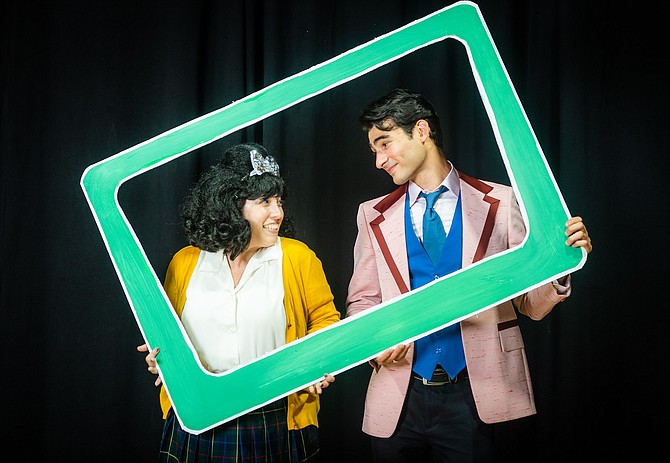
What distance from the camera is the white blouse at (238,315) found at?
5.90ft

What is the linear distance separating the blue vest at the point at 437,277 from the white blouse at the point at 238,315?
0.35m

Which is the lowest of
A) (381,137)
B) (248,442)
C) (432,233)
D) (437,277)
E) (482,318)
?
(248,442)

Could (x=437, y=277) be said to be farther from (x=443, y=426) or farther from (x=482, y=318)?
(x=443, y=426)

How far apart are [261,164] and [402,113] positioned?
41cm

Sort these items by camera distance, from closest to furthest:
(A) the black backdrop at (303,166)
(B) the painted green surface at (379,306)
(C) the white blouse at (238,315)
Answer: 1. (B) the painted green surface at (379,306)
2. (C) the white blouse at (238,315)
3. (A) the black backdrop at (303,166)

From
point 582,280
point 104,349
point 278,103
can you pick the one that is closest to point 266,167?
point 278,103

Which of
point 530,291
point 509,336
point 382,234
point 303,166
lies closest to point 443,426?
point 509,336

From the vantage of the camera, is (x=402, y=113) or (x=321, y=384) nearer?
(x=321, y=384)

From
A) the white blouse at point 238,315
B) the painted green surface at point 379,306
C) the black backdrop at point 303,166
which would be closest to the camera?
the painted green surface at point 379,306

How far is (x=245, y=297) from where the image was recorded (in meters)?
1.82

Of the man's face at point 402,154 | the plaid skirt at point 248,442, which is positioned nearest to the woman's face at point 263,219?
the man's face at point 402,154

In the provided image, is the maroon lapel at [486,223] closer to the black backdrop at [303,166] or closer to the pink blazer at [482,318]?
the pink blazer at [482,318]

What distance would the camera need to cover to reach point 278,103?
73.2 inches

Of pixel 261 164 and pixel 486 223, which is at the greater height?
pixel 261 164
